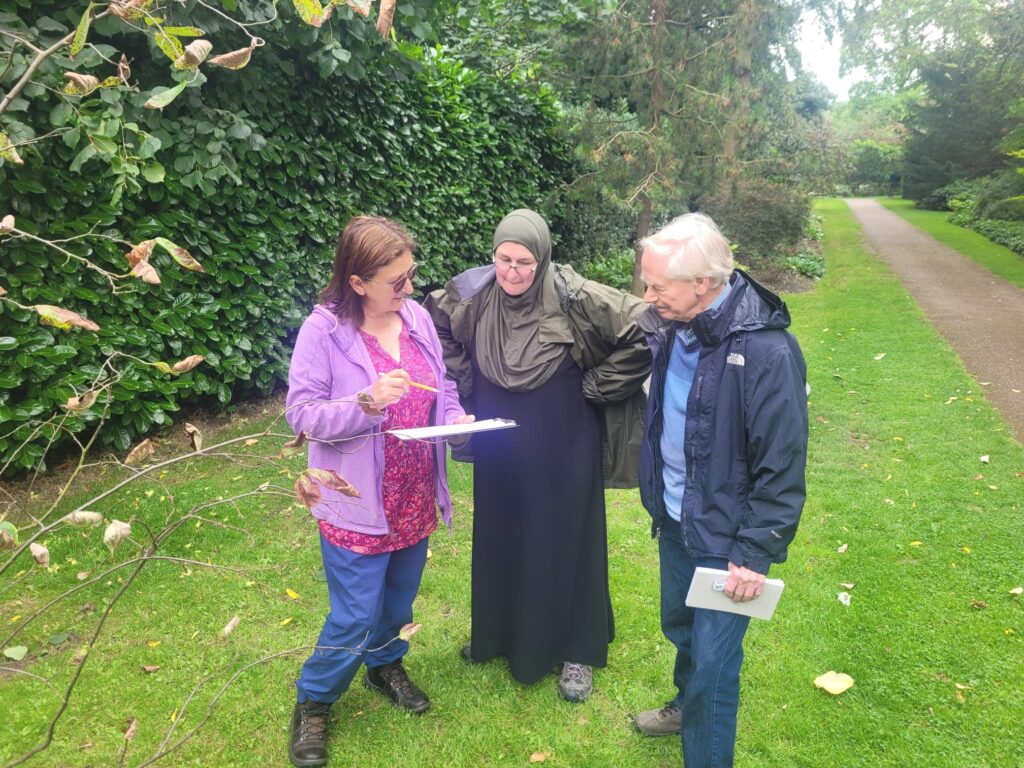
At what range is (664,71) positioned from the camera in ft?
27.7

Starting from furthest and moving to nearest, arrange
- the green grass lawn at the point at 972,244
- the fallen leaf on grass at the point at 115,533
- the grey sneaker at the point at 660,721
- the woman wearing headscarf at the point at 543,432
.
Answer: the green grass lawn at the point at 972,244 → the grey sneaker at the point at 660,721 → the woman wearing headscarf at the point at 543,432 → the fallen leaf on grass at the point at 115,533

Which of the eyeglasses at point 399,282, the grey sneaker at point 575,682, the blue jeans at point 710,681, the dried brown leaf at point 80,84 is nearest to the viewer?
the dried brown leaf at point 80,84

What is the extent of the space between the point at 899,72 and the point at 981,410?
1119 inches

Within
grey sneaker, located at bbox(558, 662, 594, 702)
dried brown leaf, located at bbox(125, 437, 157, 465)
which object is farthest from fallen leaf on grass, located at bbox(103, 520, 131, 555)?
grey sneaker, located at bbox(558, 662, 594, 702)

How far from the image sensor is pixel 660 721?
113 inches

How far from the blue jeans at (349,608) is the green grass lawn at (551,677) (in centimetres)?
30

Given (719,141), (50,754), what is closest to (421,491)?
(50,754)

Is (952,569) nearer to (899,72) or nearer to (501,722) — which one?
(501,722)

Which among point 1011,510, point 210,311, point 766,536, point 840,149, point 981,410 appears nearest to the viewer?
point 766,536

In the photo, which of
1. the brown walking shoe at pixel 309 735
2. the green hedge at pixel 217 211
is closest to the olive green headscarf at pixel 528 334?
the brown walking shoe at pixel 309 735

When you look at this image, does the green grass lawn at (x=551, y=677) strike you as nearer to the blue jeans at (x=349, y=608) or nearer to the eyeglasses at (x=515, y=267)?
the blue jeans at (x=349, y=608)

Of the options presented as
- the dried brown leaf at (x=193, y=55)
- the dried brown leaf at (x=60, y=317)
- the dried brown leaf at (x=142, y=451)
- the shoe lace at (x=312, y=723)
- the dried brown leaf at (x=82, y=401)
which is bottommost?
the shoe lace at (x=312, y=723)

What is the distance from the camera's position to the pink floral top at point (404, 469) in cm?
244

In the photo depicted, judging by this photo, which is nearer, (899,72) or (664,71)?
(664,71)
